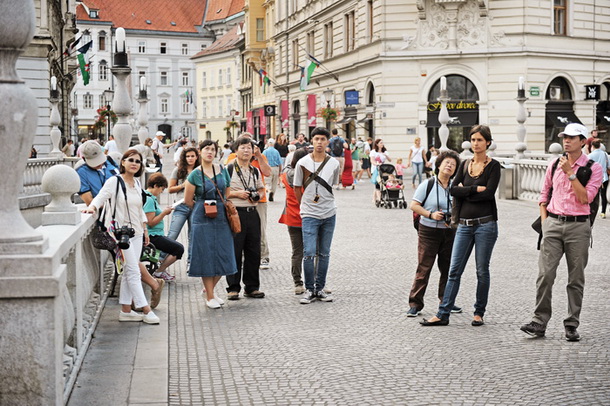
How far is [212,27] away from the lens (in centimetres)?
11988

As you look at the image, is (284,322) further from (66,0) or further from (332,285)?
(66,0)

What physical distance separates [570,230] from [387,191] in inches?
612

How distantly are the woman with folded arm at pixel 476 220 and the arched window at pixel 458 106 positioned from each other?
1321 inches

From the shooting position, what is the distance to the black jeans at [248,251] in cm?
1077

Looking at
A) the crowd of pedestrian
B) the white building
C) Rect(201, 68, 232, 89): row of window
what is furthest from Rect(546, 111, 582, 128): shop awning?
the white building

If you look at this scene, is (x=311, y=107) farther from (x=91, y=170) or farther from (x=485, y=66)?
(x=91, y=170)

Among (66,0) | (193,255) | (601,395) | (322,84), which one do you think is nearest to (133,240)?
(193,255)

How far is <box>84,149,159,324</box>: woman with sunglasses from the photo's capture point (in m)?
8.92

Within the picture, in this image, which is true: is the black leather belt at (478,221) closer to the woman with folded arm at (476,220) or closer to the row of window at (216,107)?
the woman with folded arm at (476,220)

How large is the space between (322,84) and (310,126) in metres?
2.82

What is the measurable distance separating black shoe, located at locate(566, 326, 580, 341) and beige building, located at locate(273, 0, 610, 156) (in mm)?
33727

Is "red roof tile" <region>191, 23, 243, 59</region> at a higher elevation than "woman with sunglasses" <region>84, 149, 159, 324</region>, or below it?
higher

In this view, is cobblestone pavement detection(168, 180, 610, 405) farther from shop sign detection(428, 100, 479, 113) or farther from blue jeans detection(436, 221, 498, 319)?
shop sign detection(428, 100, 479, 113)

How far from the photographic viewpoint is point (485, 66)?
4172cm
